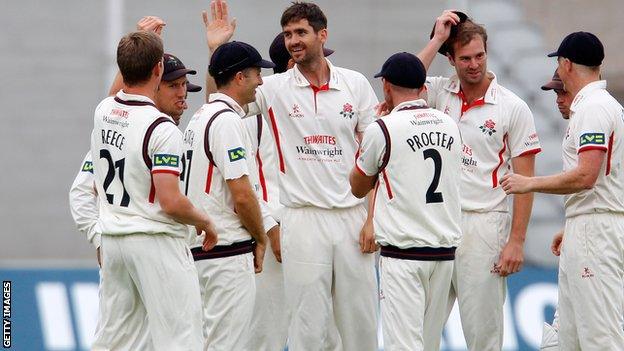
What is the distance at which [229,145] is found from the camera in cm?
778

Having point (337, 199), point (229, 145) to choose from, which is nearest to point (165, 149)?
point (229, 145)

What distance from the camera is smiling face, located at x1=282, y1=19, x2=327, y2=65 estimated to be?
8227 millimetres

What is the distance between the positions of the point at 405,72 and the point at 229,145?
1.09 meters

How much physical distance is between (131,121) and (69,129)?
5422 mm

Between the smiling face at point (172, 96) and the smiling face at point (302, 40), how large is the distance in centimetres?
69

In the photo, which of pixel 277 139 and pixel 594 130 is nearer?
pixel 594 130

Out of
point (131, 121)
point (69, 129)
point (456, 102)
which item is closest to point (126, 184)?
point (131, 121)

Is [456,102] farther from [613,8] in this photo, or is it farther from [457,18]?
[613,8]

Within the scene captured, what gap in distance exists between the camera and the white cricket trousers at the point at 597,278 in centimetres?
768

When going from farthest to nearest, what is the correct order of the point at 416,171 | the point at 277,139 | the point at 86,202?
1. the point at 86,202
2. the point at 277,139
3. the point at 416,171

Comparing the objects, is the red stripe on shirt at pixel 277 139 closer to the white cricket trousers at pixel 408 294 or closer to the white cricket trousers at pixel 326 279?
the white cricket trousers at pixel 326 279

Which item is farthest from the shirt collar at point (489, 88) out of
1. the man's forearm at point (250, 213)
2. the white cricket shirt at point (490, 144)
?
the man's forearm at point (250, 213)

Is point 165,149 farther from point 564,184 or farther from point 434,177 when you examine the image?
point 564,184

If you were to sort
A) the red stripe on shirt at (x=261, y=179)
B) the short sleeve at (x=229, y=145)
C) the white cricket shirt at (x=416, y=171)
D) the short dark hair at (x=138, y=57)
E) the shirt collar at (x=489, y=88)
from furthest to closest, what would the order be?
the red stripe on shirt at (x=261, y=179), the shirt collar at (x=489, y=88), the short sleeve at (x=229, y=145), the white cricket shirt at (x=416, y=171), the short dark hair at (x=138, y=57)
